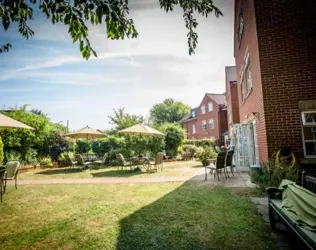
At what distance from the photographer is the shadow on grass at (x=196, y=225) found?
3199 mm

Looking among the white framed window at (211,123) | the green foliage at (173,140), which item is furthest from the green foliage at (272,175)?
the white framed window at (211,123)

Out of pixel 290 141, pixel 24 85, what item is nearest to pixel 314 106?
pixel 290 141

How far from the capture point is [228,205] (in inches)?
198

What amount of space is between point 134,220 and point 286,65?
6.64 meters

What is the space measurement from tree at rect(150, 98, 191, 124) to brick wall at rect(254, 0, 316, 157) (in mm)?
55634

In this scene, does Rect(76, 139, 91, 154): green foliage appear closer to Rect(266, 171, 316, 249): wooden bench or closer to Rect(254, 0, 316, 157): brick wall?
Rect(254, 0, 316, 157): brick wall

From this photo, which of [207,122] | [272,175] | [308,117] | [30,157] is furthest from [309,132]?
[207,122]

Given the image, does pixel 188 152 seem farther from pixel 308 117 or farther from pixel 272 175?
pixel 272 175

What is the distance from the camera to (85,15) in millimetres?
2260

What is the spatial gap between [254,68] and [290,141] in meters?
3.11

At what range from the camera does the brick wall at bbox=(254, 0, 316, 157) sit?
6.40 m

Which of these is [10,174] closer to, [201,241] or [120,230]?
[120,230]

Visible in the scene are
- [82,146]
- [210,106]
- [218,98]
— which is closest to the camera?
[82,146]

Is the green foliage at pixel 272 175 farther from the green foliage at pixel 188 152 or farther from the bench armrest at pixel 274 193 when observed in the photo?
the green foliage at pixel 188 152
